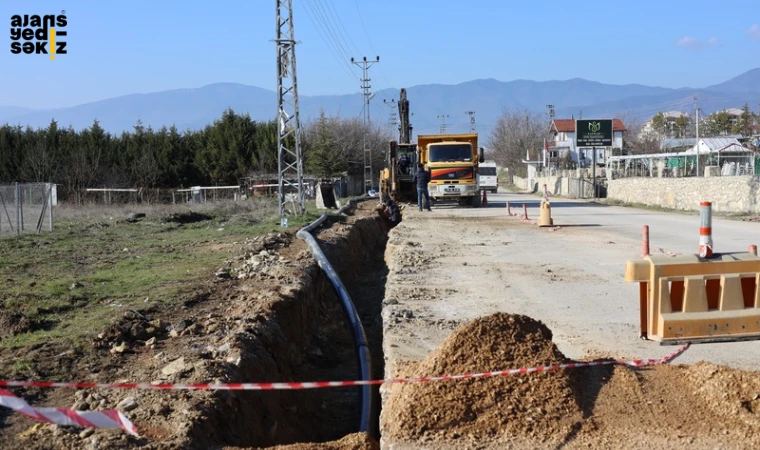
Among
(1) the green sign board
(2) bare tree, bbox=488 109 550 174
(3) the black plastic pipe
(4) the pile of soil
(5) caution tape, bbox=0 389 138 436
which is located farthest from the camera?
(2) bare tree, bbox=488 109 550 174

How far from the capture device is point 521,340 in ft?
22.2

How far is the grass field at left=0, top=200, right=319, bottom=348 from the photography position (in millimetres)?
9922

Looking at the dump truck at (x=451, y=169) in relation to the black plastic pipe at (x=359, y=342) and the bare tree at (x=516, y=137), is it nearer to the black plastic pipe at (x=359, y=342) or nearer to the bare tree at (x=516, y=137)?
the black plastic pipe at (x=359, y=342)

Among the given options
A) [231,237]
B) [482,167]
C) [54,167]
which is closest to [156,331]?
[231,237]

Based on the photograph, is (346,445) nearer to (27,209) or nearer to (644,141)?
(27,209)

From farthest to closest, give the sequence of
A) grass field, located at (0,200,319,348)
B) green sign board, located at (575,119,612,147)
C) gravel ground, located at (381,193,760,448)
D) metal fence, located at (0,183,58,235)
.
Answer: green sign board, located at (575,119,612,147), metal fence, located at (0,183,58,235), grass field, located at (0,200,319,348), gravel ground, located at (381,193,760,448)

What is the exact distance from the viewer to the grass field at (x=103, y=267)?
9922 millimetres

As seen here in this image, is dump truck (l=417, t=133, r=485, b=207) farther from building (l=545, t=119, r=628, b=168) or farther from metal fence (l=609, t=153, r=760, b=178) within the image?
building (l=545, t=119, r=628, b=168)

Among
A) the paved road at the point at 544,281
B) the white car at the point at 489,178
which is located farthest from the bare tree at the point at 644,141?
Answer: the paved road at the point at 544,281

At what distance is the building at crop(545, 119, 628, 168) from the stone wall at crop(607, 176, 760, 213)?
46.9 meters

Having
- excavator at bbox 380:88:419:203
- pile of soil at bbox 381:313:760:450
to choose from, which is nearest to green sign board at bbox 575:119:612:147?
excavator at bbox 380:88:419:203

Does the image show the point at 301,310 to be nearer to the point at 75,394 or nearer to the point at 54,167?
the point at 75,394

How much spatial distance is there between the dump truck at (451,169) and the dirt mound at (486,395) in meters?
29.9

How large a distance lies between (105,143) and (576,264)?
48005mm
